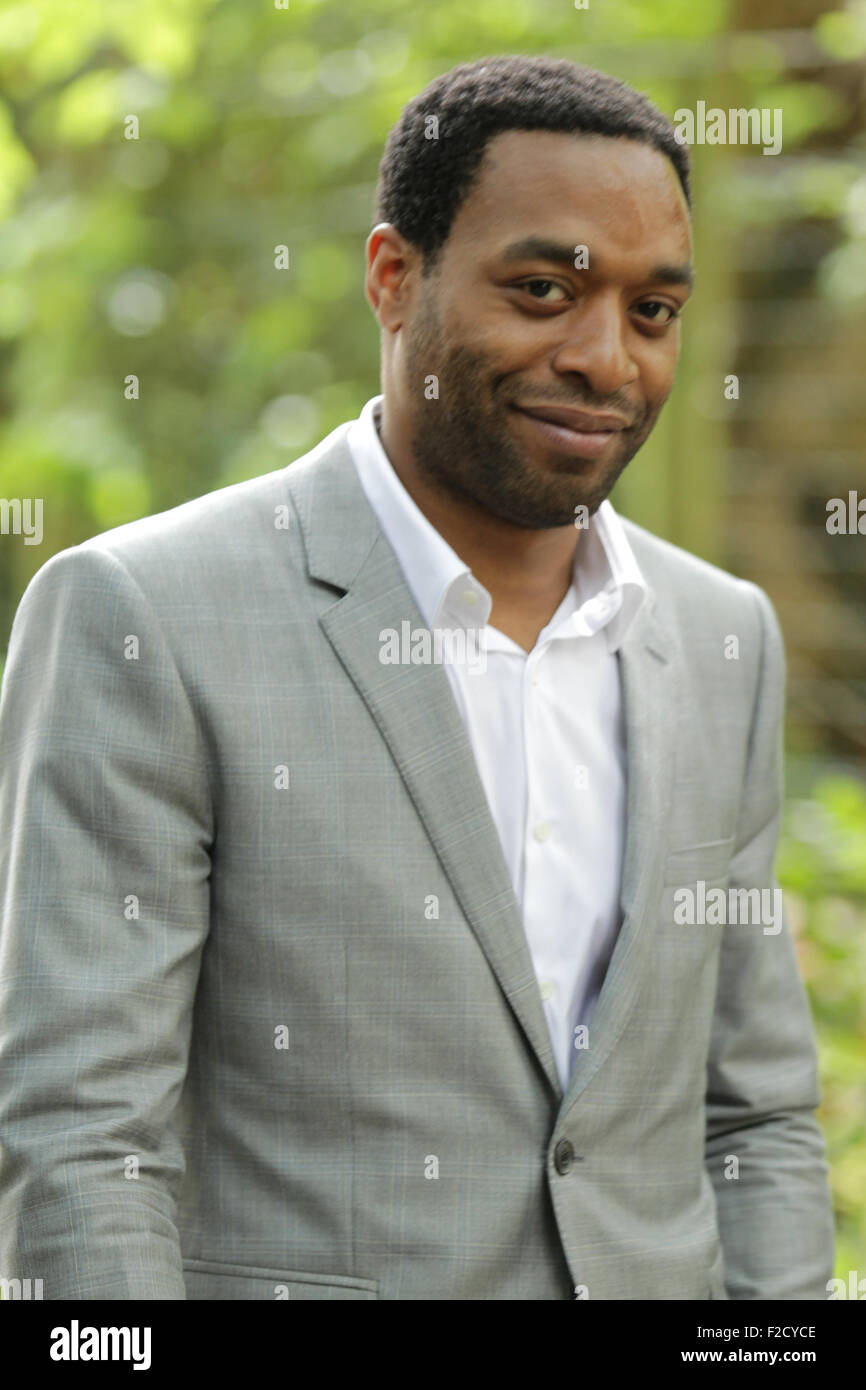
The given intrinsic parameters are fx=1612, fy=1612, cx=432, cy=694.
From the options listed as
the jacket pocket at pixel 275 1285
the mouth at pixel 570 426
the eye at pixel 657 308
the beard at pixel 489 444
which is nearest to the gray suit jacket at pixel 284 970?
the jacket pocket at pixel 275 1285

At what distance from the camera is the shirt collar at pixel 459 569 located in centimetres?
170

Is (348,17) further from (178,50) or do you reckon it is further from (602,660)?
(602,660)

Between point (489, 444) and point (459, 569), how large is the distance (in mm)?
136

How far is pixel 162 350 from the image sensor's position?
4625mm

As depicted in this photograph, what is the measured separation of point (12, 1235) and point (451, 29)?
145 inches

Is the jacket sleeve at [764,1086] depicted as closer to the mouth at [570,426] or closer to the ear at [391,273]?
the mouth at [570,426]

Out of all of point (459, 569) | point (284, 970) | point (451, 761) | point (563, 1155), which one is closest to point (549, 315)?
point (459, 569)

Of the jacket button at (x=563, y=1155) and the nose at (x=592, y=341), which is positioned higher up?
the nose at (x=592, y=341)

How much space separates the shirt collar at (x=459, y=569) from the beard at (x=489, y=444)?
52 mm

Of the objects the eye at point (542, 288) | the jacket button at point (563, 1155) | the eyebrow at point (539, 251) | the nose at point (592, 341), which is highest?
the eyebrow at point (539, 251)

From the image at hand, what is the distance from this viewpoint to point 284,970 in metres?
1.53

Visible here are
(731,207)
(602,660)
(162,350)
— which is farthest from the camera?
(162,350)
